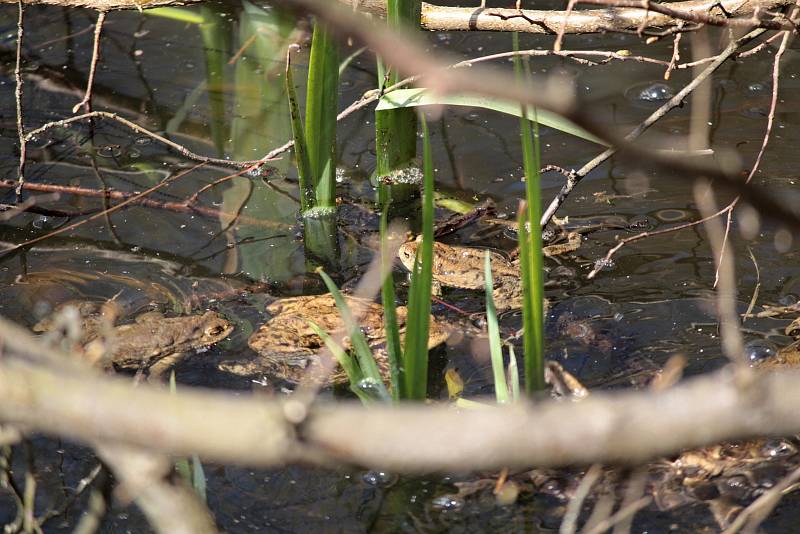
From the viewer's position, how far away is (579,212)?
3471 mm

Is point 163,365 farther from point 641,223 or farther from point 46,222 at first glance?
point 641,223

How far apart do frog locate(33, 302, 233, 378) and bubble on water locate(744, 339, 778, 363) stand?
1.64 meters

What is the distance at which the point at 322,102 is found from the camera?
127 inches

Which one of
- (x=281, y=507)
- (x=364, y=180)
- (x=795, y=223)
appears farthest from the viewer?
(x=364, y=180)

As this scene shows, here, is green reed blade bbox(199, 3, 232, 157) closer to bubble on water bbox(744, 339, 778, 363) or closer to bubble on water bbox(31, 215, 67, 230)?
bubble on water bbox(31, 215, 67, 230)

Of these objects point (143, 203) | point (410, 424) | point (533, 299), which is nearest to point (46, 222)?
point (143, 203)

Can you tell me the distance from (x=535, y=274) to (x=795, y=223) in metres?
1.21

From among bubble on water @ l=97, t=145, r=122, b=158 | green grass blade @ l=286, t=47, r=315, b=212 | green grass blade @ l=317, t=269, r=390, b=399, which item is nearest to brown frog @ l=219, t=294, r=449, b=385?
green grass blade @ l=317, t=269, r=390, b=399

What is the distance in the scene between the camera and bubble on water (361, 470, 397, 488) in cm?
220

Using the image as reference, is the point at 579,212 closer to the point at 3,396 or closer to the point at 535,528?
the point at 535,528

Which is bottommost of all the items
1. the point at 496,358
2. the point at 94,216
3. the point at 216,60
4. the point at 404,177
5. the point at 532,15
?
the point at 496,358

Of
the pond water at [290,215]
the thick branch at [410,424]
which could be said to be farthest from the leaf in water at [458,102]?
the thick branch at [410,424]

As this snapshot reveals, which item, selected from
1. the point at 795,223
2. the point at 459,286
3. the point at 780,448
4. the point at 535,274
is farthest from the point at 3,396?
the point at 459,286

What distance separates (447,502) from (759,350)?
1120 millimetres
